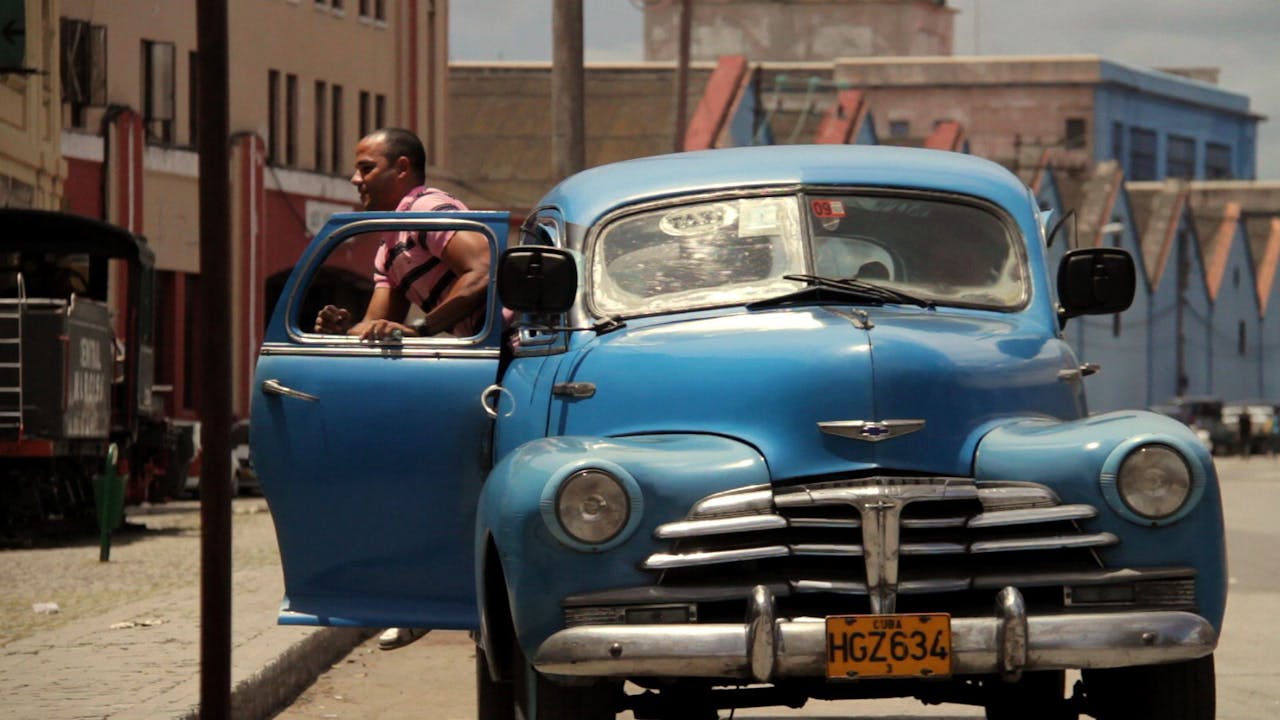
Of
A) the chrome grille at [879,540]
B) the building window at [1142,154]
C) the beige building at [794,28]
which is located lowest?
the chrome grille at [879,540]

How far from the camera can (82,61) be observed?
3416 cm

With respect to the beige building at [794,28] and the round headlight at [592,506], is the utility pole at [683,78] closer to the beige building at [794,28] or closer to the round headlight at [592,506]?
the round headlight at [592,506]

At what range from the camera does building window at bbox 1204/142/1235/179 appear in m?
121

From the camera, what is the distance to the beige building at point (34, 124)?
28625mm

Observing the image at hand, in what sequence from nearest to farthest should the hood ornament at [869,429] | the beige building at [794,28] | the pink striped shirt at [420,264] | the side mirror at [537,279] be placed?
the hood ornament at [869,429] < the side mirror at [537,279] < the pink striped shirt at [420,264] < the beige building at [794,28]

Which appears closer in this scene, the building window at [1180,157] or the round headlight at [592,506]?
the round headlight at [592,506]

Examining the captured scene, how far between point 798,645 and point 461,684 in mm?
5351

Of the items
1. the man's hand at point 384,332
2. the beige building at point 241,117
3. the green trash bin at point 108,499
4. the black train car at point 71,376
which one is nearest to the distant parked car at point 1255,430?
the beige building at point 241,117

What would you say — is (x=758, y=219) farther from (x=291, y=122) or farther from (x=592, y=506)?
(x=291, y=122)

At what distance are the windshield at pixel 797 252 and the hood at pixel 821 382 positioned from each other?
0.18 metres

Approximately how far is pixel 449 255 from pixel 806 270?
1.66m

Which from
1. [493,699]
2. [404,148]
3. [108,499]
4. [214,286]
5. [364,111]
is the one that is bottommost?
[108,499]

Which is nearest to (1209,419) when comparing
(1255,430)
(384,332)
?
(1255,430)

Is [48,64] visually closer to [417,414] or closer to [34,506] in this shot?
[34,506]
